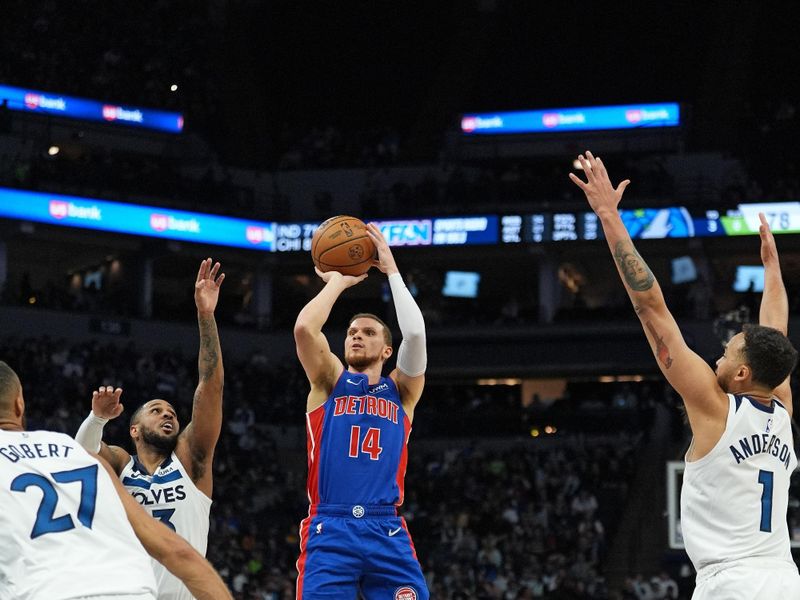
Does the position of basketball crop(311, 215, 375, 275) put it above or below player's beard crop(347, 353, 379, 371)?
above

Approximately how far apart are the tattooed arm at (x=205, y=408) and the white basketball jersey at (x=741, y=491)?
299cm

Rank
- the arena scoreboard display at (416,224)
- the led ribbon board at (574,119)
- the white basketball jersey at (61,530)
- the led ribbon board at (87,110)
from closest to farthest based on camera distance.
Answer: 1. the white basketball jersey at (61,530)
2. the arena scoreboard display at (416,224)
3. the led ribbon board at (87,110)
4. the led ribbon board at (574,119)

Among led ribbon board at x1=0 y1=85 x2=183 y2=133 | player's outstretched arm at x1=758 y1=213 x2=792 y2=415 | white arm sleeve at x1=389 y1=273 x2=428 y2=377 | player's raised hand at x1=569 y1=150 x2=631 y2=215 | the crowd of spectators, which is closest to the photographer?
player's raised hand at x1=569 y1=150 x2=631 y2=215

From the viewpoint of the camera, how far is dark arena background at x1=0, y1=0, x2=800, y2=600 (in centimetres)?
2677

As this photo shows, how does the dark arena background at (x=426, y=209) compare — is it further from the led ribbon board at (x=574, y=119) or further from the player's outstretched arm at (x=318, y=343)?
the player's outstretched arm at (x=318, y=343)

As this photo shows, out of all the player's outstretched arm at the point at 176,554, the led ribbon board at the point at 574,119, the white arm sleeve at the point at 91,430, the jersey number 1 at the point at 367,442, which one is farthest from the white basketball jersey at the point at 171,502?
the led ribbon board at the point at 574,119

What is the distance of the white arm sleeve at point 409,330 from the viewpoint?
6844mm

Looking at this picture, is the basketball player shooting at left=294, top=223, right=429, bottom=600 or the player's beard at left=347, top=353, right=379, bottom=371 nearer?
the basketball player shooting at left=294, top=223, right=429, bottom=600

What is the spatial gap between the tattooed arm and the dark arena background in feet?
53.4

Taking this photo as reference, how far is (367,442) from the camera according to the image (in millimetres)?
6785

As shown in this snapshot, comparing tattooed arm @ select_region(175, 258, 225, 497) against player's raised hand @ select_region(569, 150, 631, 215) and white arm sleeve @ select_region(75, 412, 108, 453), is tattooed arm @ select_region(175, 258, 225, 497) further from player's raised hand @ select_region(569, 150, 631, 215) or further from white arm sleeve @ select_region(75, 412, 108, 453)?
player's raised hand @ select_region(569, 150, 631, 215)

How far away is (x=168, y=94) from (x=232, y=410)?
1054cm

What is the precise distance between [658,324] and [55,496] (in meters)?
2.65

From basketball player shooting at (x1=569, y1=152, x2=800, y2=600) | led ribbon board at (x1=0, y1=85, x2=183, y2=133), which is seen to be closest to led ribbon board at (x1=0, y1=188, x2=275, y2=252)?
led ribbon board at (x1=0, y1=85, x2=183, y2=133)
